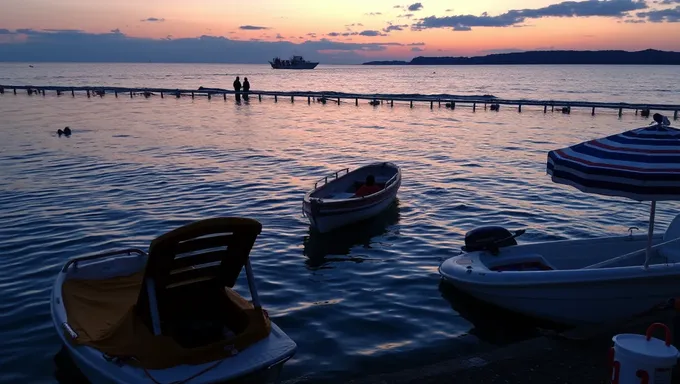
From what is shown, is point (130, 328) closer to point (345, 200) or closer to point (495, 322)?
Answer: point (495, 322)

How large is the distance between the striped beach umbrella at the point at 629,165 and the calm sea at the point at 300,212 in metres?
3.38

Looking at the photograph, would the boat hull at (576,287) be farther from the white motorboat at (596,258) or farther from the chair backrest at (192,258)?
the chair backrest at (192,258)

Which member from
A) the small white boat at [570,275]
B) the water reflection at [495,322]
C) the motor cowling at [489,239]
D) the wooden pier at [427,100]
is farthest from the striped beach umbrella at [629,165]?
the wooden pier at [427,100]

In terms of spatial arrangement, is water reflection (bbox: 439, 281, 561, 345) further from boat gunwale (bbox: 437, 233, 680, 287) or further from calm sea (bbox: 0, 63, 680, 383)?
boat gunwale (bbox: 437, 233, 680, 287)

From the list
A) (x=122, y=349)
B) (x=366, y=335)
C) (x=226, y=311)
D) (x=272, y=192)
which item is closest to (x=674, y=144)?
(x=366, y=335)

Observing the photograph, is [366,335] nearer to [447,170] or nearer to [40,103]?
[447,170]

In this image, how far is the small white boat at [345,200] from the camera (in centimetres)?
1553

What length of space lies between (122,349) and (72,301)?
7.84ft

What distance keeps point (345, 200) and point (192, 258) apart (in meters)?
9.06

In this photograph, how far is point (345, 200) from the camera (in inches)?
626

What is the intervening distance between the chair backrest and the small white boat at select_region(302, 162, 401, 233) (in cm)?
789

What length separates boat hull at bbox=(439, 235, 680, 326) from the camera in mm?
9219

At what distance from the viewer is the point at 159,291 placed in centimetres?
725

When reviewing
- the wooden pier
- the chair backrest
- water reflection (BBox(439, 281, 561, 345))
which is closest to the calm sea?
water reflection (BBox(439, 281, 561, 345))
